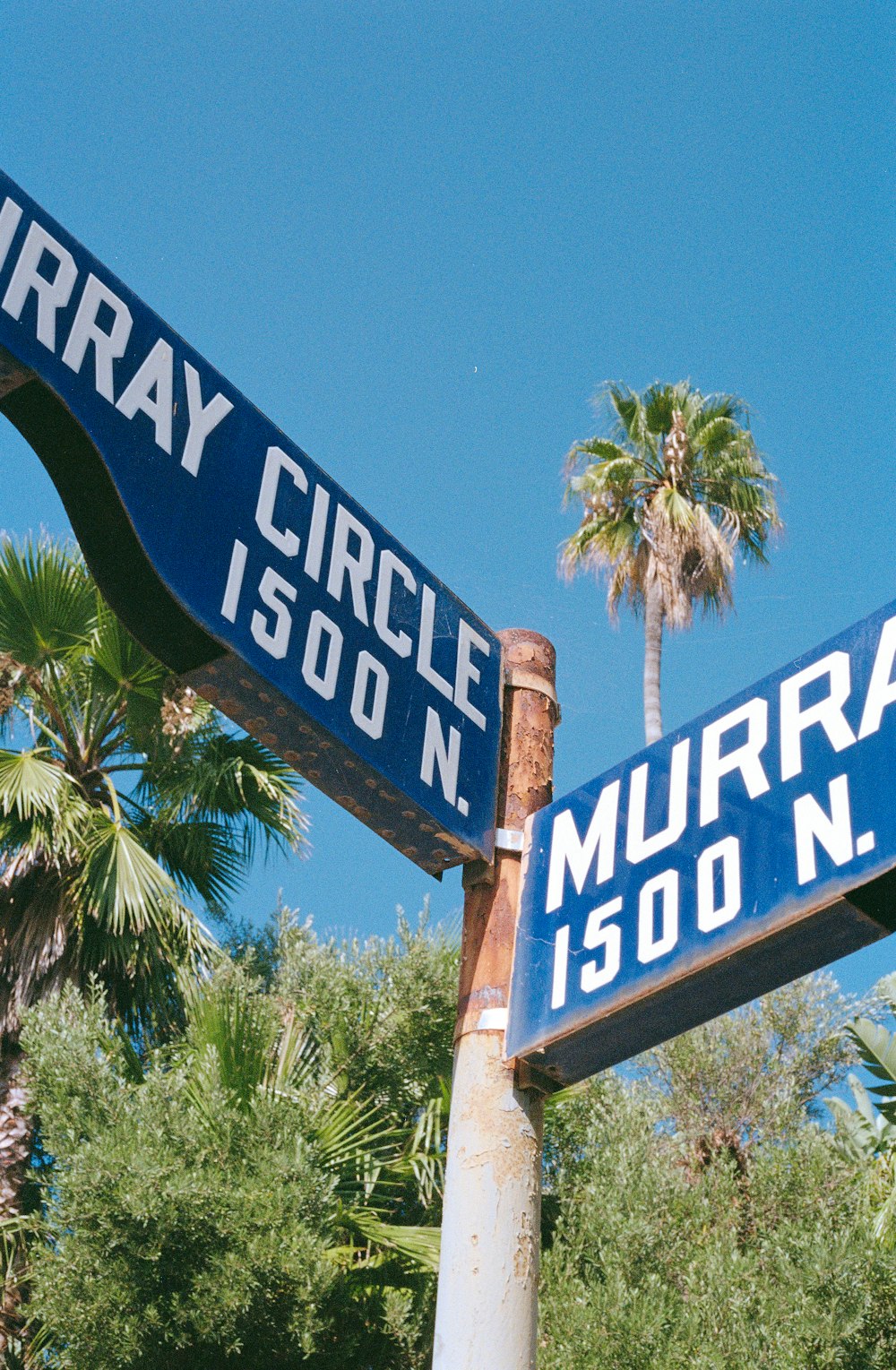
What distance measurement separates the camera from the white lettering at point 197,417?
6.84 feet

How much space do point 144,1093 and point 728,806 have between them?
6.34 meters

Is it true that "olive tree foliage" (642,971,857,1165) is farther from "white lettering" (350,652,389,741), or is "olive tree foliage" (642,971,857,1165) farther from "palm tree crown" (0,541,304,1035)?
"white lettering" (350,652,389,741)

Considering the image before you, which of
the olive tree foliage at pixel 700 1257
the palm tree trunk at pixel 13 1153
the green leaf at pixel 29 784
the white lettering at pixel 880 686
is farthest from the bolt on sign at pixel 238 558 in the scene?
the green leaf at pixel 29 784

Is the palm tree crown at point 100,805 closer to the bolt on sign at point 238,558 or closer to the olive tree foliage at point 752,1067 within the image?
the olive tree foliage at point 752,1067

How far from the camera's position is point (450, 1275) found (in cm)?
196

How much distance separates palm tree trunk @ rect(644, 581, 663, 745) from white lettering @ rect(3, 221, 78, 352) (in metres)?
15.3

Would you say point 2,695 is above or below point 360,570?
above

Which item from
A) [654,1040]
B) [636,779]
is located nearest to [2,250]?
[636,779]

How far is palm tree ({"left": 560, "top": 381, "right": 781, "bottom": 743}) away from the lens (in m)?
17.0

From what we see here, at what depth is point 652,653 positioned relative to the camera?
55.9 ft

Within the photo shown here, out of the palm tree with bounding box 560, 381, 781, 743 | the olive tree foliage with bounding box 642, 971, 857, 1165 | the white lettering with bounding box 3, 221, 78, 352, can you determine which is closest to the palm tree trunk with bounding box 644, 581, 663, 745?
the palm tree with bounding box 560, 381, 781, 743

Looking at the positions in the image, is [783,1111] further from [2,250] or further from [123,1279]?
[2,250]

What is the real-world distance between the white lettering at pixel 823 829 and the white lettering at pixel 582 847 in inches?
13.5

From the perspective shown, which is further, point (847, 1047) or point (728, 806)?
point (847, 1047)
